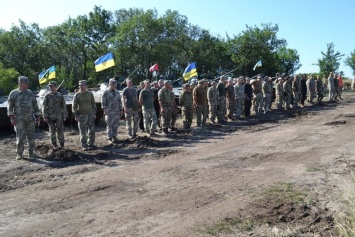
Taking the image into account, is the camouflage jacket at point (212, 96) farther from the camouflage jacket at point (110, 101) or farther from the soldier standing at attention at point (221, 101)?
the camouflage jacket at point (110, 101)

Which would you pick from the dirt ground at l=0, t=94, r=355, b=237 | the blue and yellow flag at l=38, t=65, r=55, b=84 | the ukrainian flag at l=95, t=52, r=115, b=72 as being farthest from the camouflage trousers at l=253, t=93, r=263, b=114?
the blue and yellow flag at l=38, t=65, r=55, b=84

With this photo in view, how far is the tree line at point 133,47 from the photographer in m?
44.0

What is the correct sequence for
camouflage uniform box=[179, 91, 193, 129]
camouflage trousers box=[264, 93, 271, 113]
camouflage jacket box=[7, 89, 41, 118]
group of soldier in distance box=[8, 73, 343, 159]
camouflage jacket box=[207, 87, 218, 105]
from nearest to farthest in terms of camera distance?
camouflage jacket box=[7, 89, 41, 118] → group of soldier in distance box=[8, 73, 343, 159] → camouflage uniform box=[179, 91, 193, 129] → camouflage jacket box=[207, 87, 218, 105] → camouflage trousers box=[264, 93, 271, 113]

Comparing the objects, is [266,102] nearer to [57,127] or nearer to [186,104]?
[186,104]

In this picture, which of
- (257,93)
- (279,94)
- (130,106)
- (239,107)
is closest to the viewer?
(130,106)

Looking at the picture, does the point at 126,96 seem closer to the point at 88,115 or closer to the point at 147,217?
the point at 88,115

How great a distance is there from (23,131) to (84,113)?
5.15 ft

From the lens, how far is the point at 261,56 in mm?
44781

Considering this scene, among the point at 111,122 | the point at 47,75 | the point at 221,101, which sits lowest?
the point at 111,122

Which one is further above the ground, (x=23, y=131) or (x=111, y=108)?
(x=111, y=108)

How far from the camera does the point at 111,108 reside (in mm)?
10508

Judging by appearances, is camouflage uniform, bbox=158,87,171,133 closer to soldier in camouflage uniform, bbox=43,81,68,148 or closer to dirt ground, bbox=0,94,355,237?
dirt ground, bbox=0,94,355,237

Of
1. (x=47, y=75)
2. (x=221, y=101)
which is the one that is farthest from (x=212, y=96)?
(x=47, y=75)

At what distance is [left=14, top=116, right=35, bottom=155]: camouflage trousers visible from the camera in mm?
8734
